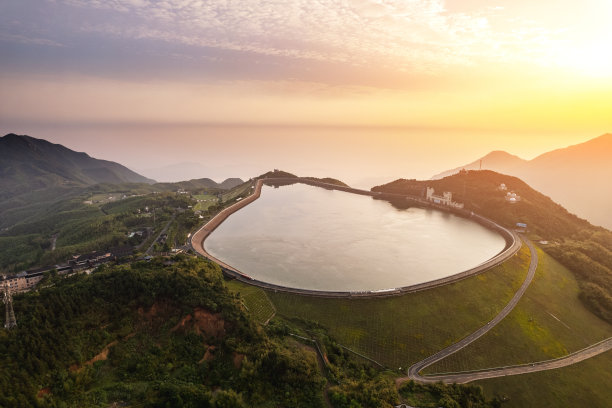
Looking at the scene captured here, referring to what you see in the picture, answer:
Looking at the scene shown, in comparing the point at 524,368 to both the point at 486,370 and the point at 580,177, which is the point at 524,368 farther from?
the point at 580,177

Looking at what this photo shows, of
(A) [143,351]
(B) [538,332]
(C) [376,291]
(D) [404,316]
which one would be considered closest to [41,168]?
(A) [143,351]

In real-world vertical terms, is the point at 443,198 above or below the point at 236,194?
below

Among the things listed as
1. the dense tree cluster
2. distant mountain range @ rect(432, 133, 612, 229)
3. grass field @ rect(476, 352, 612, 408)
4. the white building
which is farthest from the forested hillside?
distant mountain range @ rect(432, 133, 612, 229)

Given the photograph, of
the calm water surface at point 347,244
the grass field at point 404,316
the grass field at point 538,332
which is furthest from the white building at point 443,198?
the grass field at point 404,316

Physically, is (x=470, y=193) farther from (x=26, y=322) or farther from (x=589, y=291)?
(x=26, y=322)

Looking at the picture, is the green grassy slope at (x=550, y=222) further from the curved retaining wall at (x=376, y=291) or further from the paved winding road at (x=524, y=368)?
the paved winding road at (x=524, y=368)

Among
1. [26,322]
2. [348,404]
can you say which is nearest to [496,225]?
[348,404]
